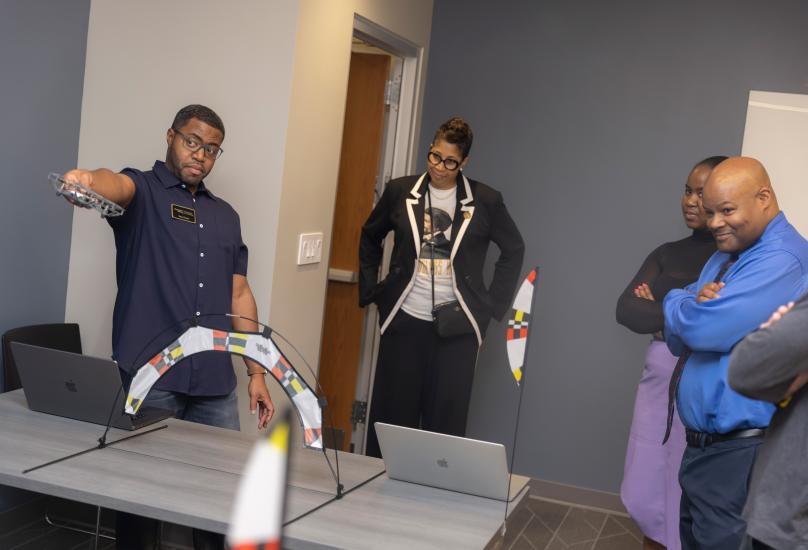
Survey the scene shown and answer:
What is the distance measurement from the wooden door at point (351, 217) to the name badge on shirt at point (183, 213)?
1869 millimetres

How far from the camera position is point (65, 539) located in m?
3.73

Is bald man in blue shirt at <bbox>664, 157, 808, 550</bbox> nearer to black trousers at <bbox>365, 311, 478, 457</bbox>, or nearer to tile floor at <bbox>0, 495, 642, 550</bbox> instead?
tile floor at <bbox>0, 495, 642, 550</bbox>

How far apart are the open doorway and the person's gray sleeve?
3.26 meters

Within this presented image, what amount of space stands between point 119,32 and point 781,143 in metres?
3.06

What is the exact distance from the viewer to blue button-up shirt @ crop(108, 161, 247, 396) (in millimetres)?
3135

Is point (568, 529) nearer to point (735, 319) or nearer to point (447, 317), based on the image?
point (447, 317)

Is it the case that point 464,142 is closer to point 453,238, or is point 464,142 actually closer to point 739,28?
point 453,238

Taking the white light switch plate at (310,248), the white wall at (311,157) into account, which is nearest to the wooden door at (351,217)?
the white wall at (311,157)

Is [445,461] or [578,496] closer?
[445,461]

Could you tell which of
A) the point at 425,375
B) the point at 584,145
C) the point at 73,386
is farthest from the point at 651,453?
the point at 73,386

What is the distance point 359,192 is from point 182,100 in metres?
1.41

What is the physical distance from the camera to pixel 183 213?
3.18m

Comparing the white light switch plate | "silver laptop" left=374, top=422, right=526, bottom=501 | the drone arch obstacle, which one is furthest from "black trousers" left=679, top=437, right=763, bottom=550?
the white light switch plate

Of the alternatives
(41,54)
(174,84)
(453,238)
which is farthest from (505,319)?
(41,54)
